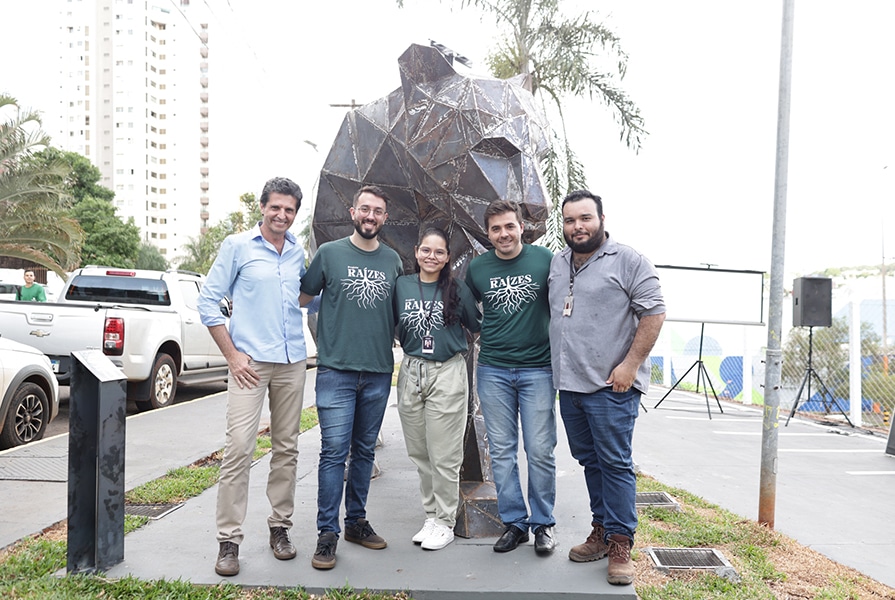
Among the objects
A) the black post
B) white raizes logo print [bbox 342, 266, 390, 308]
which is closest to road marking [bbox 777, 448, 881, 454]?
white raizes logo print [bbox 342, 266, 390, 308]

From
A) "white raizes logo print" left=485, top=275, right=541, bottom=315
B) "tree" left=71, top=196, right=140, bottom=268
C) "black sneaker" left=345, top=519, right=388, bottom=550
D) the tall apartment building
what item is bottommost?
"black sneaker" left=345, top=519, right=388, bottom=550

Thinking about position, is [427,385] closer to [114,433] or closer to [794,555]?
[114,433]

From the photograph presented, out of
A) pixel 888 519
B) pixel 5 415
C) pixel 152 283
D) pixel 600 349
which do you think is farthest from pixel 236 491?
pixel 152 283

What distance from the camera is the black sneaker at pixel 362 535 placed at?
3643 millimetres

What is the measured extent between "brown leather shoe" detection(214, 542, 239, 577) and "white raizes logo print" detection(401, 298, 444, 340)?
4.48 feet

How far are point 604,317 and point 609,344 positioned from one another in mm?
134

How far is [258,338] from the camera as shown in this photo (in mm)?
3404

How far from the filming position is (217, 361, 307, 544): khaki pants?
11.0 ft

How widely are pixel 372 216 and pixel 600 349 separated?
52.3 inches

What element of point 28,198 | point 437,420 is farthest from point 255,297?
point 28,198

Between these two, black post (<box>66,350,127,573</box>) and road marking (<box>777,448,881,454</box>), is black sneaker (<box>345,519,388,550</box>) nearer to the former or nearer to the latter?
black post (<box>66,350,127,573</box>)

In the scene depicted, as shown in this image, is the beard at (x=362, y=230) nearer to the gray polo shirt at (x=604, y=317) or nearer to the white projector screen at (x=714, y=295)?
the gray polo shirt at (x=604, y=317)

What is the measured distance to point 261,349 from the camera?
11.1 ft

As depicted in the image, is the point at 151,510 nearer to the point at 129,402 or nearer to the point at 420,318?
the point at 420,318
